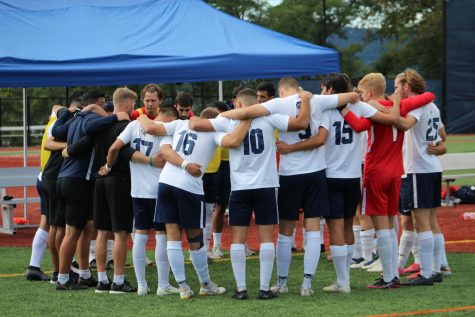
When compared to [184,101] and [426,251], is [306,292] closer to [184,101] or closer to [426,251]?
[426,251]

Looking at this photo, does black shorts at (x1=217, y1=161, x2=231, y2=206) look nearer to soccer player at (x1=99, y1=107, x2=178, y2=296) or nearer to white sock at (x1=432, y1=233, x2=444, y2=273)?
soccer player at (x1=99, y1=107, x2=178, y2=296)

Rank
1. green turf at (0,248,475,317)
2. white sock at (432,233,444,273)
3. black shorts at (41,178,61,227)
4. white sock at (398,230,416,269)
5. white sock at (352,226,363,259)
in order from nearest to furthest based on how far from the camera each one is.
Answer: green turf at (0,248,475,317) → white sock at (432,233,444,273) → black shorts at (41,178,61,227) → white sock at (398,230,416,269) → white sock at (352,226,363,259)

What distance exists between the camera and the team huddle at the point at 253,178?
8391mm

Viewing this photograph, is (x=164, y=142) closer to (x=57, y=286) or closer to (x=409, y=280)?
(x=57, y=286)

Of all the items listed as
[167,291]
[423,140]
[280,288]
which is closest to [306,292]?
[280,288]

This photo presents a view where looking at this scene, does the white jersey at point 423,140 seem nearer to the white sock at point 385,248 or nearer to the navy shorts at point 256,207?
the white sock at point 385,248

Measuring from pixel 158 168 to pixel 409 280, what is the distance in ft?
8.73

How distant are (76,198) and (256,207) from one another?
192cm

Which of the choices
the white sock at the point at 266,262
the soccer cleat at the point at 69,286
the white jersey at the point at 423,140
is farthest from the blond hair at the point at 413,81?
the soccer cleat at the point at 69,286

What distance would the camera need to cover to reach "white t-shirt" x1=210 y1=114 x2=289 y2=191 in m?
8.29

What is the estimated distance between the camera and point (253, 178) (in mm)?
8289

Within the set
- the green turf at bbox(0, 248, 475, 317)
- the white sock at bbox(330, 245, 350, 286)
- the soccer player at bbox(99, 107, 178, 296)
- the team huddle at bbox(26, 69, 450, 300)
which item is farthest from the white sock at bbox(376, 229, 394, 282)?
the soccer player at bbox(99, 107, 178, 296)

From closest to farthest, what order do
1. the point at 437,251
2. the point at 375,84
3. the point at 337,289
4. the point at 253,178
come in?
the point at 253,178 → the point at 337,289 → the point at 375,84 → the point at 437,251

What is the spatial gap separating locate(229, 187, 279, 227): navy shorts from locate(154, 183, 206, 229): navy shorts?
1.04ft
